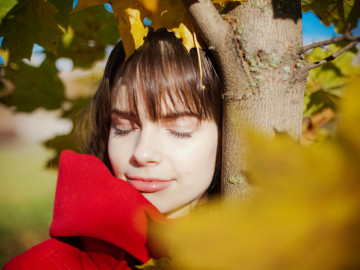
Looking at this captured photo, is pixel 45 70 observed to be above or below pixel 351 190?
above

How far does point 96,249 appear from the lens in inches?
30.5

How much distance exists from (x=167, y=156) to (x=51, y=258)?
40 cm

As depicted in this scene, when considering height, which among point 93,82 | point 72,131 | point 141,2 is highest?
point 141,2

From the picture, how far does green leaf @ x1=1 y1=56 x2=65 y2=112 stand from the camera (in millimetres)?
1297

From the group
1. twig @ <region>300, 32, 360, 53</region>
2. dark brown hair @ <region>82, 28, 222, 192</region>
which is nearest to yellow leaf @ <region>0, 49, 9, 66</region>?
dark brown hair @ <region>82, 28, 222, 192</region>

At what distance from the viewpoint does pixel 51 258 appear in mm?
805

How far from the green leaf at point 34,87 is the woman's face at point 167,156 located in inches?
27.6

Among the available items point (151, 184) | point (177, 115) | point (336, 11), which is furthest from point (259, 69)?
point (336, 11)

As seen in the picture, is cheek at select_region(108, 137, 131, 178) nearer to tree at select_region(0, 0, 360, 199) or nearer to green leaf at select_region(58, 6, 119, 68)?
tree at select_region(0, 0, 360, 199)

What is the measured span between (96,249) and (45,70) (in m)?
0.86

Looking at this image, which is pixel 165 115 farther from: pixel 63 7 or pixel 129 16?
pixel 63 7

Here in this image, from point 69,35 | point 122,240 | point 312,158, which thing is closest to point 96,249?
point 122,240

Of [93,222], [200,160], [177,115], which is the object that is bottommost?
[93,222]

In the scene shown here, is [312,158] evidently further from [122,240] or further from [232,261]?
[122,240]
